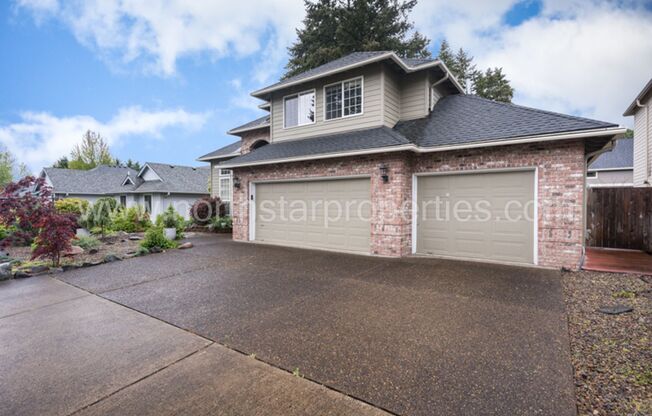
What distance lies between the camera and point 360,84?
9641mm

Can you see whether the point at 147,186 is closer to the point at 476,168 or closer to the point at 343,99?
the point at 343,99

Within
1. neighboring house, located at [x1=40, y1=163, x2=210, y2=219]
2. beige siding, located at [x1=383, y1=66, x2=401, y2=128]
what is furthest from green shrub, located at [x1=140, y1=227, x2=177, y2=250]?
neighboring house, located at [x1=40, y1=163, x2=210, y2=219]

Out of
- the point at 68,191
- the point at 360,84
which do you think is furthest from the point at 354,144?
the point at 68,191

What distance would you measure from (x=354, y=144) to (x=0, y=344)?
25.0ft

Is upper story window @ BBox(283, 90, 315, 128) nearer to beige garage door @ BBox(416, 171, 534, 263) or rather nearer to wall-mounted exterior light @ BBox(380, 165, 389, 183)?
wall-mounted exterior light @ BBox(380, 165, 389, 183)

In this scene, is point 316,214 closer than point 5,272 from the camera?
No

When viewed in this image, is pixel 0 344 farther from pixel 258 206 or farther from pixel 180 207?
pixel 180 207

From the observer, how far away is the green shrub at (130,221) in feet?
48.1

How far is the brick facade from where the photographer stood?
6.27 metres

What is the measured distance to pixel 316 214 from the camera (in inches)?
372

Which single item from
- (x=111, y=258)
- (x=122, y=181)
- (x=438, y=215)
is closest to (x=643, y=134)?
(x=438, y=215)

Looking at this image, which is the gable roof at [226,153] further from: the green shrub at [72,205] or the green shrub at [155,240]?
the green shrub at [155,240]

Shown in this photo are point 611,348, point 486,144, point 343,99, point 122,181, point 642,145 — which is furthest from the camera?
point 122,181

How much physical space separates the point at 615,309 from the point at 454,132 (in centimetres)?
511
